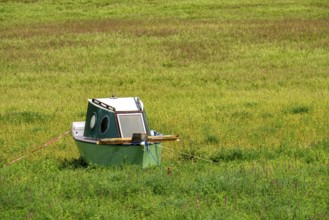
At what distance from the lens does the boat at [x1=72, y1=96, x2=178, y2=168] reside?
13.2m

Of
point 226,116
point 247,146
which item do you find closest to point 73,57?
point 226,116

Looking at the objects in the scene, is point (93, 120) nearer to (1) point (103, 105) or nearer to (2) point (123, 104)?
(1) point (103, 105)

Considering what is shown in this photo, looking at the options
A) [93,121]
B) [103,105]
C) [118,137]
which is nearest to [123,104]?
[103,105]

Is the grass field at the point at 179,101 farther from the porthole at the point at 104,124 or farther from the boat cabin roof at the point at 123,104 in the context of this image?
the boat cabin roof at the point at 123,104

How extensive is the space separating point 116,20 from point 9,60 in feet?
36.3

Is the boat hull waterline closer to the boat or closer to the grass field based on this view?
the boat

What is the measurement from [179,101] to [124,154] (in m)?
8.32

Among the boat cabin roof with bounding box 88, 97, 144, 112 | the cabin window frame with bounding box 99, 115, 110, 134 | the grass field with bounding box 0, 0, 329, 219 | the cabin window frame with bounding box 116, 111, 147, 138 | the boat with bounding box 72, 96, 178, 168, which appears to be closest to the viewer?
the grass field with bounding box 0, 0, 329, 219

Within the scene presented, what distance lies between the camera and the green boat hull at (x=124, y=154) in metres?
13.2

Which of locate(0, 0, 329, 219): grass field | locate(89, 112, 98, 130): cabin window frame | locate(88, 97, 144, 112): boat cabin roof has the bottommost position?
locate(0, 0, 329, 219): grass field

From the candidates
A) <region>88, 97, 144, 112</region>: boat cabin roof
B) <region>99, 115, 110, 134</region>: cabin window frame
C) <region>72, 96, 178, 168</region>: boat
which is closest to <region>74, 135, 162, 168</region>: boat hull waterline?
<region>72, 96, 178, 168</region>: boat

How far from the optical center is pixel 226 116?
62.8ft

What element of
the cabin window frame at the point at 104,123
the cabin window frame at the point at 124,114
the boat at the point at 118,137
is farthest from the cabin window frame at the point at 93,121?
the cabin window frame at the point at 124,114

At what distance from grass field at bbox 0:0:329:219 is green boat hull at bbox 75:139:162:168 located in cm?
28
